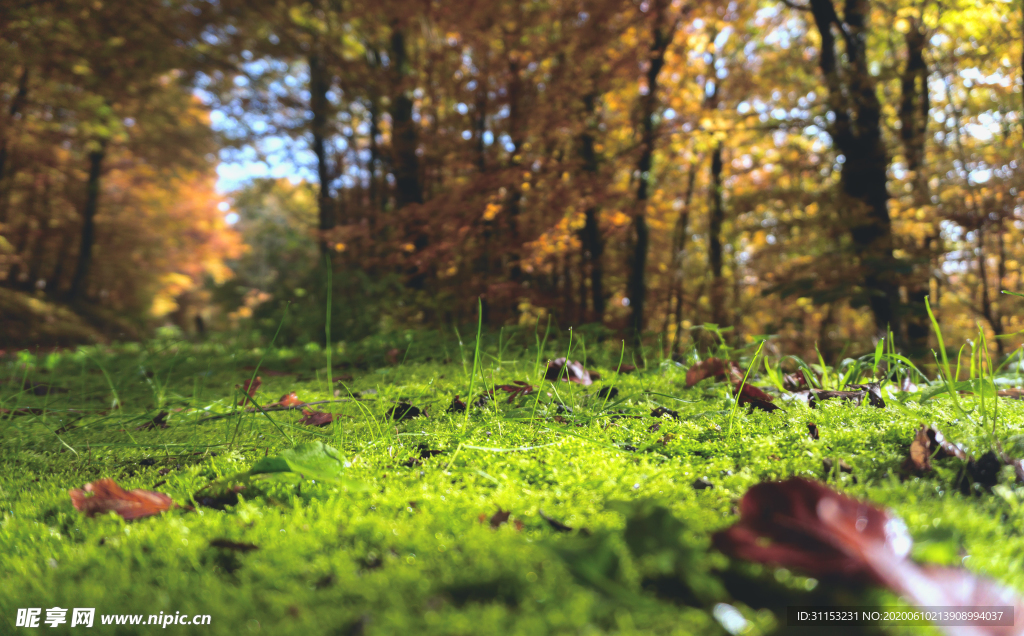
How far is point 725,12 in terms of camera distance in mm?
6117

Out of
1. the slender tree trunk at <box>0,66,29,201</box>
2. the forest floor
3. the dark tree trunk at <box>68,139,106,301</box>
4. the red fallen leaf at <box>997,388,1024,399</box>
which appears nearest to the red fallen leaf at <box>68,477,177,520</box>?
the forest floor

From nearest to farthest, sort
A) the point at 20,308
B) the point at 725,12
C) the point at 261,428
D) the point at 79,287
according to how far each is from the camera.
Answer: the point at 261,428, the point at 725,12, the point at 20,308, the point at 79,287

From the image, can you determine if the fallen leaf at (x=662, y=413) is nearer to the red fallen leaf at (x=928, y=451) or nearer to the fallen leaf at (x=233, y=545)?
the red fallen leaf at (x=928, y=451)

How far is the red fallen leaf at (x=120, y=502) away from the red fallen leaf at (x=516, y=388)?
35.0 inches

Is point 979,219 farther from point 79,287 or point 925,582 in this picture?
point 79,287

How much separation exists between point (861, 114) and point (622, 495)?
5.56 m

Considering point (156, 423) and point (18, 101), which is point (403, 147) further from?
point (18, 101)

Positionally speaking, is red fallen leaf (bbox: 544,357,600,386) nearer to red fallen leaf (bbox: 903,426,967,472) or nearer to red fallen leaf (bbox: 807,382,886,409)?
red fallen leaf (bbox: 807,382,886,409)

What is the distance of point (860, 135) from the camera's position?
474cm

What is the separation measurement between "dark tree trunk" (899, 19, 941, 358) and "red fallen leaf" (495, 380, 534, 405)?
10.1 feet

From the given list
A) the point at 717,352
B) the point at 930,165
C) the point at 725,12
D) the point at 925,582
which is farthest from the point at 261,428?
the point at 725,12

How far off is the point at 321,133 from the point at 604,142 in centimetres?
513

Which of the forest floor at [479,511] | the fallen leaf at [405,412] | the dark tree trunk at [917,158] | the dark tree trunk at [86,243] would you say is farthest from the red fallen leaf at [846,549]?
the dark tree trunk at [86,243]

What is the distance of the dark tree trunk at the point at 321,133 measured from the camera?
848cm
